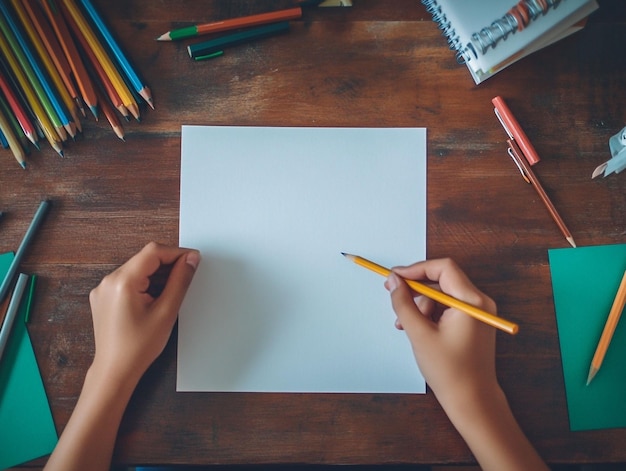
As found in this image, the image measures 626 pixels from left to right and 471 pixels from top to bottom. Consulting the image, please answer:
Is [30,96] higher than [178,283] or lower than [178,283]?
higher

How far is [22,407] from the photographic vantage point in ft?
2.41

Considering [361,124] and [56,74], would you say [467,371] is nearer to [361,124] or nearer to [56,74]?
[361,124]

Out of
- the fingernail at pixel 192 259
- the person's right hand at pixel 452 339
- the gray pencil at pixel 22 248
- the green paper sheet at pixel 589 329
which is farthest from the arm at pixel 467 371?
the gray pencil at pixel 22 248

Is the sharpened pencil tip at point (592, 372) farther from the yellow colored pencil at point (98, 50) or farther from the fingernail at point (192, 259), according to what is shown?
the yellow colored pencil at point (98, 50)

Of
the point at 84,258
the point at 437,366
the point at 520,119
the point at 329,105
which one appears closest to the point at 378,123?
the point at 329,105

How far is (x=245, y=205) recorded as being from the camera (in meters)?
0.76

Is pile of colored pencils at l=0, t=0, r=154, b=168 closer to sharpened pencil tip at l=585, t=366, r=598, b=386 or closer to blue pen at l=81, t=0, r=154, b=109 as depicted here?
blue pen at l=81, t=0, r=154, b=109

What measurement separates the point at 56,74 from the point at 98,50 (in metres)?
0.06

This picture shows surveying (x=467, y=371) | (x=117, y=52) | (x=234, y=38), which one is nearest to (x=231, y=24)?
(x=234, y=38)

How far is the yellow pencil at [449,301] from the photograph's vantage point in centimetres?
63

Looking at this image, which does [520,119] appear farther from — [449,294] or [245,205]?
[245,205]

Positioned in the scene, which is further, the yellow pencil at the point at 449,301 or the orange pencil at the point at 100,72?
the orange pencil at the point at 100,72

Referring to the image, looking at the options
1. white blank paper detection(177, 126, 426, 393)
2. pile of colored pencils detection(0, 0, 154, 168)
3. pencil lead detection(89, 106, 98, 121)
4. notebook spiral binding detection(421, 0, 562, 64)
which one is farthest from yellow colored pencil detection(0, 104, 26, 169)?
notebook spiral binding detection(421, 0, 562, 64)

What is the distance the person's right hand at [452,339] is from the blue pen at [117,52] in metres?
0.40
